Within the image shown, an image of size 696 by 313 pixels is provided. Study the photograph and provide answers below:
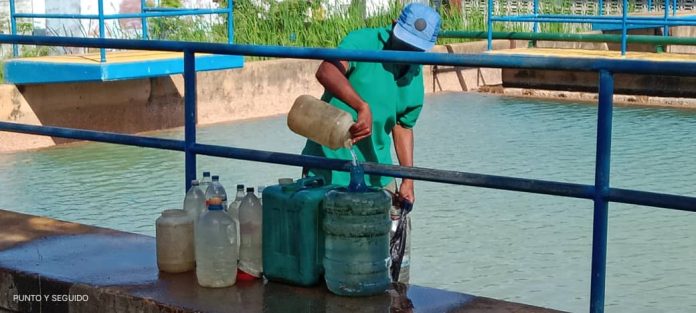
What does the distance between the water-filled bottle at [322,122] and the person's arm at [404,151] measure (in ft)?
1.86

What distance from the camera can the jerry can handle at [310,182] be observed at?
438 centimetres

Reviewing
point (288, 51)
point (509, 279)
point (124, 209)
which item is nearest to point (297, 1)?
point (124, 209)

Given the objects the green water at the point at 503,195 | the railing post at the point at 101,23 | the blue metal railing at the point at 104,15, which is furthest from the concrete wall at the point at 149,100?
the railing post at the point at 101,23

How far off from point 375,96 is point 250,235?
79cm

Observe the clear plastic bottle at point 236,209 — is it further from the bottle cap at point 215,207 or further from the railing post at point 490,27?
the railing post at point 490,27

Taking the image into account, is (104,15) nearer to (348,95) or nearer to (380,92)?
(380,92)

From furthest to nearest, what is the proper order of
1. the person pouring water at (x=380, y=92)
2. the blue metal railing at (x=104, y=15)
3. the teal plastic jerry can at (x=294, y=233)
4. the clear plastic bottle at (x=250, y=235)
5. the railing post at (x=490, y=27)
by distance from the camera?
the railing post at (x=490, y=27), the blue metal railing at (x=104, y=15), the person pouring water at (x=380, y=92), the clear plastic bottle at (x=250, y=235), the teal plastic jerry can at (x=294, y=233)

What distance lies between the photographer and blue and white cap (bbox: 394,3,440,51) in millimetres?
4574

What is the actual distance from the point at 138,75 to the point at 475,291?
250 inches

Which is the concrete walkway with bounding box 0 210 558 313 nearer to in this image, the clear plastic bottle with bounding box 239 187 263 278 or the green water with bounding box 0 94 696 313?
the clear plastic bottle with bounding box 239 187 263 278

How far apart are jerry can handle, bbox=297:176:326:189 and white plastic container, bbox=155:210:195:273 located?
53 centimetres

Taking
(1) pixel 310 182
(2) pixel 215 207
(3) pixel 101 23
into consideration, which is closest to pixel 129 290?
(2) pixel 215 207

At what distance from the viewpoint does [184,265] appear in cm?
460

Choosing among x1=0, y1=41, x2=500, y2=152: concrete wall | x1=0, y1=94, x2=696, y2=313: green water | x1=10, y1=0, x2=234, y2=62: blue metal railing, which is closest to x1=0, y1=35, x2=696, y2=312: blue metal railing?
x1=0, y1=94, x2=696, y2=313: green water
